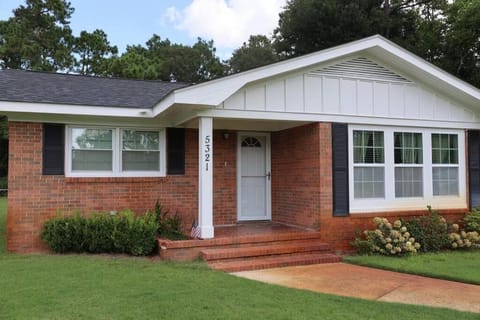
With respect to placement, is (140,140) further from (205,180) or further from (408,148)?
(408,148)

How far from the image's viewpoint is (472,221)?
907 cm

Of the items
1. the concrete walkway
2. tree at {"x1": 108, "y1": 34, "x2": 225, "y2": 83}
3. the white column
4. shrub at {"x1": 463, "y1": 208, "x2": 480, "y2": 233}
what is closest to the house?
the white column

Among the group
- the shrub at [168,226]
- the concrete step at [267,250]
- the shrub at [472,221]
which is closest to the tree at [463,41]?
the shrub at [472,221]

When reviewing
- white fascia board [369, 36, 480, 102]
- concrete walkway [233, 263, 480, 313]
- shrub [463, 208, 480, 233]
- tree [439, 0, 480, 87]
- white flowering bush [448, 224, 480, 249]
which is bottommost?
concrete walkway [233, 263, 480, 313]

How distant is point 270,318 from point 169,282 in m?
1.80

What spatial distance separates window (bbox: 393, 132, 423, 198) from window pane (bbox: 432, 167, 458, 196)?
44cm

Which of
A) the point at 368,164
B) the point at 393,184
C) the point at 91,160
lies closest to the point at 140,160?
the point at 91,160

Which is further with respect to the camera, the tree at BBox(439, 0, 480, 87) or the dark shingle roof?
the tree at BBox(439, 0, 480, 87)

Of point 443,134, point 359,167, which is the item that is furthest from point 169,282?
point 443,134

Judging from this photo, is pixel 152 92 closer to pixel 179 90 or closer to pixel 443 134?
pixel 179 90

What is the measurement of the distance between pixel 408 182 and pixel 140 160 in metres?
5.74

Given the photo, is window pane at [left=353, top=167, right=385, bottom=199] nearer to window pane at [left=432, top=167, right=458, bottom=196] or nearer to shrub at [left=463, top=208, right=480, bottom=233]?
window pane at [left=432, top=167, right=458, bottom=196]

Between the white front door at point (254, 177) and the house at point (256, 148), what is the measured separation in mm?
29

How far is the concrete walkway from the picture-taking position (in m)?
5.05
